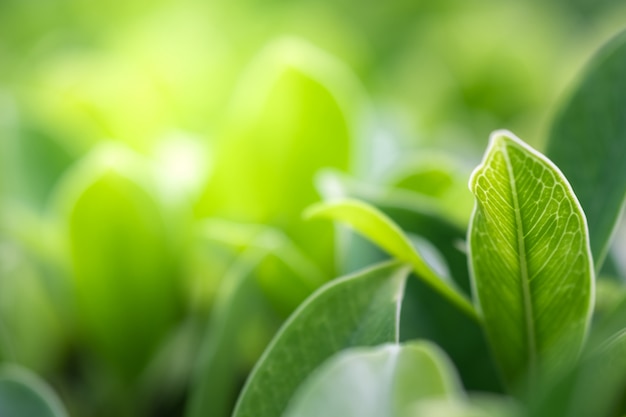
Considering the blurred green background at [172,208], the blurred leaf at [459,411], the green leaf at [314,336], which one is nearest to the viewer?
the blurred leaf at [459,411]

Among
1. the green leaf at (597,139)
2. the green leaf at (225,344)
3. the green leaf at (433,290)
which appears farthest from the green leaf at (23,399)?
the green leaf at (597,139)

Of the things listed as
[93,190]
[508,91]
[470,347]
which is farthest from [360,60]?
[470,347]

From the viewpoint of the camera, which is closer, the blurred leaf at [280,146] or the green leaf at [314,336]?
the green leaf at [314,336]

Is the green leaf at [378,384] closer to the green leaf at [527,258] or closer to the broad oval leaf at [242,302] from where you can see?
the green leaf at [527,258]

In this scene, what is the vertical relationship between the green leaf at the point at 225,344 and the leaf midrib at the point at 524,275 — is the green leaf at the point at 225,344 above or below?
below

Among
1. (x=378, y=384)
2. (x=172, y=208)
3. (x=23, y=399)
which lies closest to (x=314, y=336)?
(x=378, y=384)

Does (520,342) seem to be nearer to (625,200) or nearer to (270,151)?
(625,200)
